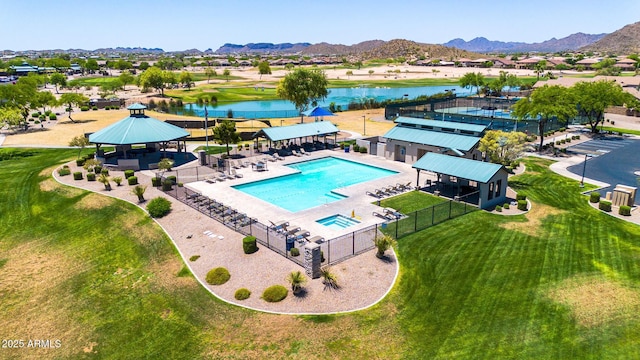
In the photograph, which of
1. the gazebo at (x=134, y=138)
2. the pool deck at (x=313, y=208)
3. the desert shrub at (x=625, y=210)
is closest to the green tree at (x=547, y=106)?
the pool deck at (x=313, y=208)

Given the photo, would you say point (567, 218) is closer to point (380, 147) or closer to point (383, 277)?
point (383, 277)

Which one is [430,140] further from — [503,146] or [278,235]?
[278,235]

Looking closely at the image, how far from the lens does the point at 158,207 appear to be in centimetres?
3600

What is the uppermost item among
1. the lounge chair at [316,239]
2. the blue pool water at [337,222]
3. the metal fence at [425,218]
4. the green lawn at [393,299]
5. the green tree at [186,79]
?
the green tree at [186,79]

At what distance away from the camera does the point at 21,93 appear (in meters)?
78.7

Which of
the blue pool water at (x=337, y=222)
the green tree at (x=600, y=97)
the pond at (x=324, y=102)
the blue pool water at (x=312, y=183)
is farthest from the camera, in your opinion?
the pond at (x=324, y=102)

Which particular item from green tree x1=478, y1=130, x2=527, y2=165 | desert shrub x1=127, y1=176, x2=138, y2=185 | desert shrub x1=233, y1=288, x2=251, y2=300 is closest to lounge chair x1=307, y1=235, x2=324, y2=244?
desert shrub x1=233, y1=288, x2=251, y2=300

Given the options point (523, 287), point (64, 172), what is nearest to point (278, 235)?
point (523, 287)

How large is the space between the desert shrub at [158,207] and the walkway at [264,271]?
774 mm

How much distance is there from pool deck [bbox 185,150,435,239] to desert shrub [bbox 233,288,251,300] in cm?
879

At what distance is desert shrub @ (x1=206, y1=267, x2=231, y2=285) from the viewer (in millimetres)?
25534

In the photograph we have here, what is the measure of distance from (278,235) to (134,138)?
29440 millimetres

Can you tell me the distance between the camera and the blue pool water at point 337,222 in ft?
112

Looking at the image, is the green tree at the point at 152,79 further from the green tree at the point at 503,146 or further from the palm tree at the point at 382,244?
the palm tree at the point at 382,244
